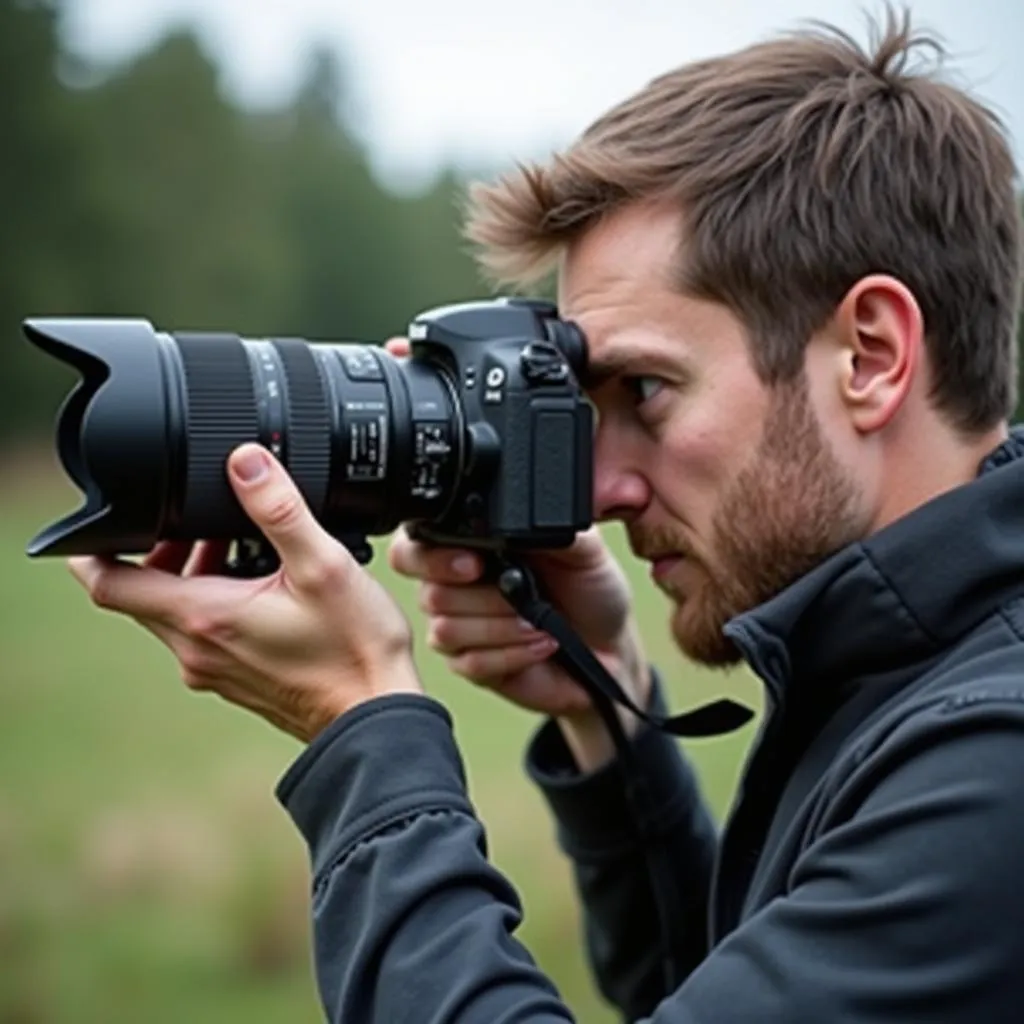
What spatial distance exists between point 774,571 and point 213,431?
1.69 feet

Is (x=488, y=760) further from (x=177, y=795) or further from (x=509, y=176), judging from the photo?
(x=509, y=176)

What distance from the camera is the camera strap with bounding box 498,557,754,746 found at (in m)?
1.91

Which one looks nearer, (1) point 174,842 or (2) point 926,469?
(2) point 926,469

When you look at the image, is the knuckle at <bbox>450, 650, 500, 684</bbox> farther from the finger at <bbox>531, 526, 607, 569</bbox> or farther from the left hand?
the left hand

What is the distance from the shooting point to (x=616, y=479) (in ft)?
5.92

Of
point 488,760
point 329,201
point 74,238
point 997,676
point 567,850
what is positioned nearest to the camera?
point 997,676

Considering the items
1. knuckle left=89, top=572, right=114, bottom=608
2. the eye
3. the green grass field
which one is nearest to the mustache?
the eye

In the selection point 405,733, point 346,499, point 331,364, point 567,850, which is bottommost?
point 567,850

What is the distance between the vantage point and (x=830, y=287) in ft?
5.49

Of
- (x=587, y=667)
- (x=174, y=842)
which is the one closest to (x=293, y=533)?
(x=587, y=667)

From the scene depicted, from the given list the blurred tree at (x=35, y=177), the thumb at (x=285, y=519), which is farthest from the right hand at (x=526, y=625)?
the blurred tree at (x=35, y=177)

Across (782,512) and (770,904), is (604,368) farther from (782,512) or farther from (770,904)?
(770,904)

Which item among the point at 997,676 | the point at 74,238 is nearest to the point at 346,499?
the point at 997,676

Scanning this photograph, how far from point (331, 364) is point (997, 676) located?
728mm
